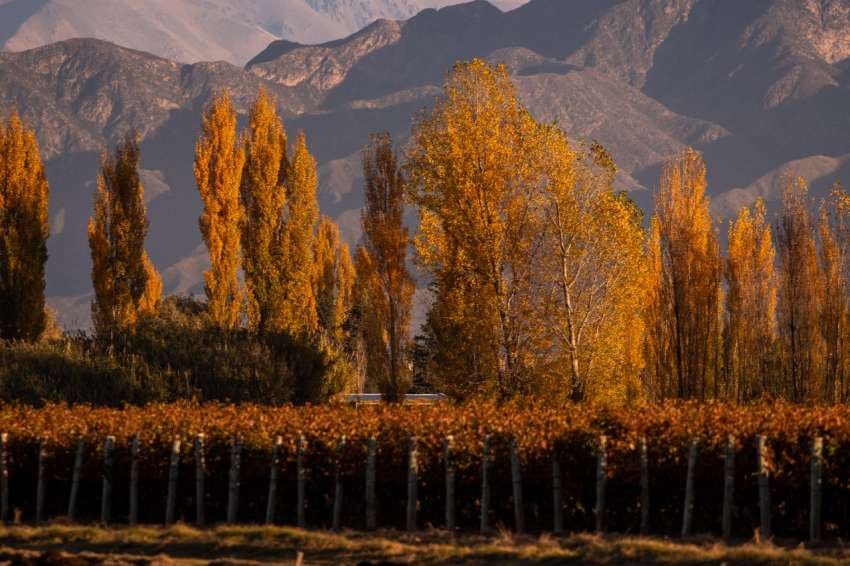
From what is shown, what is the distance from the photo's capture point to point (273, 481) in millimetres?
18656

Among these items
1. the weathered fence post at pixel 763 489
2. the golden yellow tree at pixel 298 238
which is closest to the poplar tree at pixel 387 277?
the golden yellow tree at pixel 298 238

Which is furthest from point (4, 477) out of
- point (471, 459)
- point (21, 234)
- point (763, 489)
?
point (21, 234)

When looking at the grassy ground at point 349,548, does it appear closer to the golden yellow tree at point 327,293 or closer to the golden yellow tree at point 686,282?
the golden yellow tree at point 686,282

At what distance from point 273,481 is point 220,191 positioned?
29.4 meters

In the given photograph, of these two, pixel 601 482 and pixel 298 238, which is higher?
pixel 298 238

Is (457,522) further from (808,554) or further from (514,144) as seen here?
(514,144)

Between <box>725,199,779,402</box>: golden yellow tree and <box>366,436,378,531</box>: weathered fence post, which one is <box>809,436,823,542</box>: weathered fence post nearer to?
<box>366,436,378,531</box>: weathered fence post

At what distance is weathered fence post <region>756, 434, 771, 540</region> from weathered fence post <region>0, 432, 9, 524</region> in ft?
41.4

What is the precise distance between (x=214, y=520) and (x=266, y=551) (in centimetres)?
307

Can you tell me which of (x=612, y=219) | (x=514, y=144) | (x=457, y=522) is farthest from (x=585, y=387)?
(x=457, y=522)

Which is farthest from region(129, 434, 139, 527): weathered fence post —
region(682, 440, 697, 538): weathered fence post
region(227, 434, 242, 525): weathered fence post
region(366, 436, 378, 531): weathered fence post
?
region(682, 440, 697, 538): weathered fence post

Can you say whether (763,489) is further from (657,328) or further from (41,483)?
(657,328)

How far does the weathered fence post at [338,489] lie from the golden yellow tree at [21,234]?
25783 millimetres

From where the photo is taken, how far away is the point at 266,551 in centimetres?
1673
